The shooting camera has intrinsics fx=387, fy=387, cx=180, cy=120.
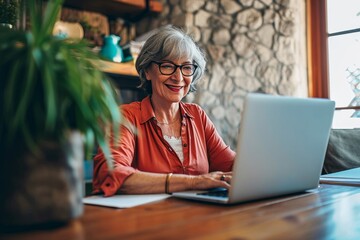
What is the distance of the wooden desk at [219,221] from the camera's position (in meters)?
0.71

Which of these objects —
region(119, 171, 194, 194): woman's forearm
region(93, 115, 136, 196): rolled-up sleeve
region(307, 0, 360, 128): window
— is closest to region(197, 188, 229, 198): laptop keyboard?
region(119, 171, 194, 194): woman's forearm

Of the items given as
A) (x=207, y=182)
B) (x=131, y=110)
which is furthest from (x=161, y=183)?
(x=131, y=110)

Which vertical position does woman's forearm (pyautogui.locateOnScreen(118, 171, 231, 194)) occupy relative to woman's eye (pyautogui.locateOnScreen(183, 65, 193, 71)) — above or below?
below

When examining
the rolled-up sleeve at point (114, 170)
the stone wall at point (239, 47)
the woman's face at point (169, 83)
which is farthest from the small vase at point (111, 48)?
the rolled-up sleeve at point (114, 170)

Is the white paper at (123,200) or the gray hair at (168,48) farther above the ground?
the gray hair at (168,48)

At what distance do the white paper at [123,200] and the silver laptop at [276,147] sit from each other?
0.24 ft

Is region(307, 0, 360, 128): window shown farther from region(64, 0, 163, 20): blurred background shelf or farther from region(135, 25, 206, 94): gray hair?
region(135, 25, 206, 94): gray hair

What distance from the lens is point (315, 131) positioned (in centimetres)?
109

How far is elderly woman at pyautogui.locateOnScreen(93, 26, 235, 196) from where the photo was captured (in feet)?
5.34

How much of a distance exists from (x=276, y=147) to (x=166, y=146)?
0.74 metres

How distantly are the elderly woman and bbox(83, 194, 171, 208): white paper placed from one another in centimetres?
33

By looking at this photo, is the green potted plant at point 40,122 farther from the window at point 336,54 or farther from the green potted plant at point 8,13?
the window at point 336,54

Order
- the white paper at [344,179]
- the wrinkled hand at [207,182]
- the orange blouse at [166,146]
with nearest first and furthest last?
the wrinkled hand at [207,182]
the white paper at [344,179]
the orange blouse at [166,146]

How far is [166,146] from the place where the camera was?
1.67 metres
